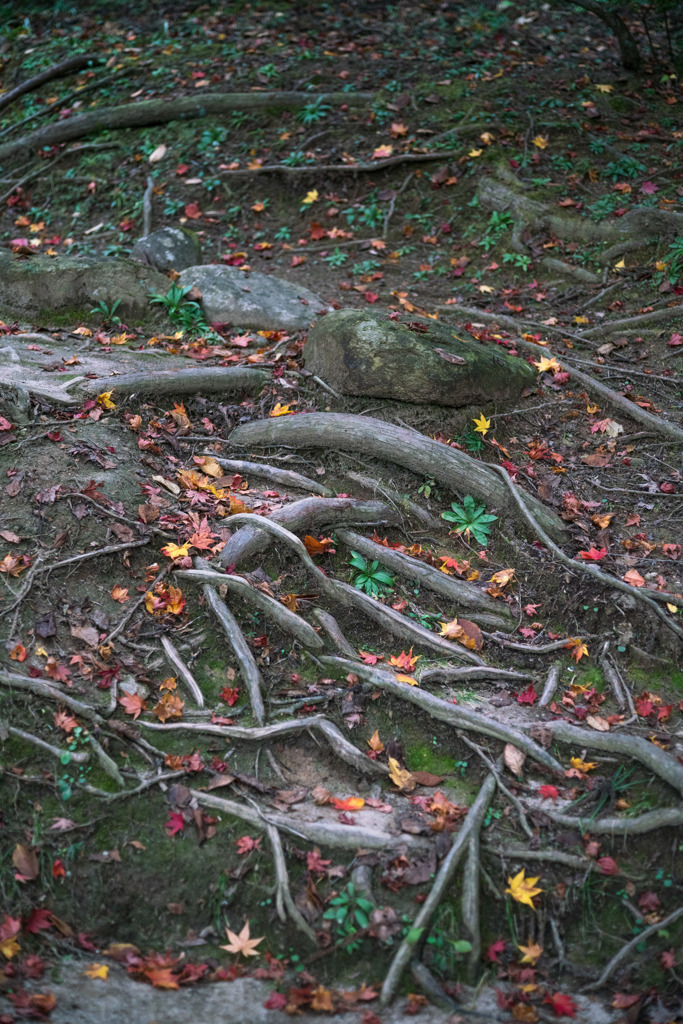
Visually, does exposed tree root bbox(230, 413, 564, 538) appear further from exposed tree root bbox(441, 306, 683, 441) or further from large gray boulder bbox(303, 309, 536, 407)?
exposed tree root bbox(441, 306, 683, 441)

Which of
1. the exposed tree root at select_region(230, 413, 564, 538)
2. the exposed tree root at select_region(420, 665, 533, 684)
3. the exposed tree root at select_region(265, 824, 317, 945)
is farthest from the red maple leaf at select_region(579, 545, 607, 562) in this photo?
the exposed tree root at select_region(265, 824, 317, 945)

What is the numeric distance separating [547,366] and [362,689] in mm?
3393

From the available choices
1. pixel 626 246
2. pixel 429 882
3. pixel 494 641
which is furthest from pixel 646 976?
pixel 626 246

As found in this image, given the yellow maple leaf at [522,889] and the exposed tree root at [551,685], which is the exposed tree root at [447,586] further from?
the yellow maple leaf at [522,889]

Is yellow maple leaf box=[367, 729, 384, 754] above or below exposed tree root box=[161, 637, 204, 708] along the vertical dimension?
below

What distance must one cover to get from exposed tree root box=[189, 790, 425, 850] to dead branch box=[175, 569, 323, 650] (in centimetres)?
92

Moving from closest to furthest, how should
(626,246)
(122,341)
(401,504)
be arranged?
(401,504), (122,341), (626,246)

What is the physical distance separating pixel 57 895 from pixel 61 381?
10.6 feet

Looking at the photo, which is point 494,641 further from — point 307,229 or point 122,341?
point 307,229

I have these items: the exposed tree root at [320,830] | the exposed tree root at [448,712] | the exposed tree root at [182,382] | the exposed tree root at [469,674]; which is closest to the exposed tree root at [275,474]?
the exposed tree root at [182,382]

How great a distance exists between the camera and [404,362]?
5.34m

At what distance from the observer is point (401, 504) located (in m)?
4.88

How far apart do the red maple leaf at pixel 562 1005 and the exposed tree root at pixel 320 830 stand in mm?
770

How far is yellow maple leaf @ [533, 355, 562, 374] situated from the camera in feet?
20.1
